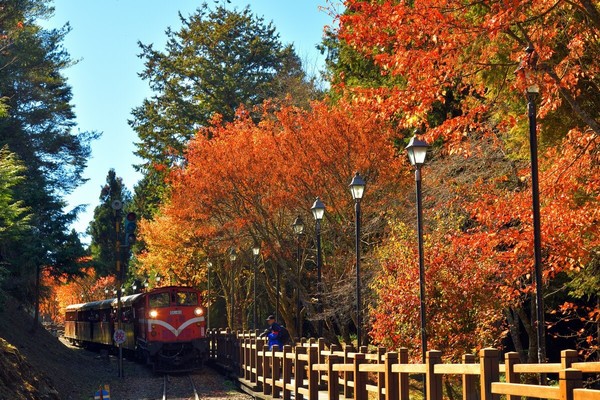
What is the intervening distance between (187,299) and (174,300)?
63cm

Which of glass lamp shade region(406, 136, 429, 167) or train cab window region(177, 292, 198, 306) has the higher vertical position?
glass lamp shade region(406, 136, 429, 167)

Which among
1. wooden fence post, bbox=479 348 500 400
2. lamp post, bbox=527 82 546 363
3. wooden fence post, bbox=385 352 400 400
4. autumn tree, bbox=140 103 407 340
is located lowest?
wooden fence post, bbox=385 352 400 400

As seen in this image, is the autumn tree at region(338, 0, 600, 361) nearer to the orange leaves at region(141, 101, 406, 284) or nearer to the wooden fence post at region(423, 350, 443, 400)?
the wooden fence post at region(423, 350, 443, 400)

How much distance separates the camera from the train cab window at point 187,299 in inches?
1321

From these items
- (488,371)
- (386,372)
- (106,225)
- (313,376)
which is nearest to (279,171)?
(313,376)

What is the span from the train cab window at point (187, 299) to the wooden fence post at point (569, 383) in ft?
91.9

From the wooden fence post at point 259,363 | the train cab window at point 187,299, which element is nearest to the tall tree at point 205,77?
the train cab window at point 187,299

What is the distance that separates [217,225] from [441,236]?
15.9 m

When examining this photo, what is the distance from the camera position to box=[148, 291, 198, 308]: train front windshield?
3322 cm

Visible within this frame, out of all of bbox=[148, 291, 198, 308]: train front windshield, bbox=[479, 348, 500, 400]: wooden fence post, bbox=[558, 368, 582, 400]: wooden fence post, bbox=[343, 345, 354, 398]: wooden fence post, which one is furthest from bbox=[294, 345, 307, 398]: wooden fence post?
bbox=[148, 291, 198, 308]: train front windshield

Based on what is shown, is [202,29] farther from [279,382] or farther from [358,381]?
[358,381]

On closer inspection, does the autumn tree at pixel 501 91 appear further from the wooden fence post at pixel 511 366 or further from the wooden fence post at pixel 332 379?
the wooden fence post at pixel 511 366

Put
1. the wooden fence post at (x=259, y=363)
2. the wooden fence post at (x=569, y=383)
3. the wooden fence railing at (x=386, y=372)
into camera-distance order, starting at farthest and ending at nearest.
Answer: the wooden fence post at (x=259, y=363), the wooden fence railing at (x=386, y=372), the wooden fence post at (x=569, y=383)

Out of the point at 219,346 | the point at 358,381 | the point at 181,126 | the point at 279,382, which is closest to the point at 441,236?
the point at 279,382
